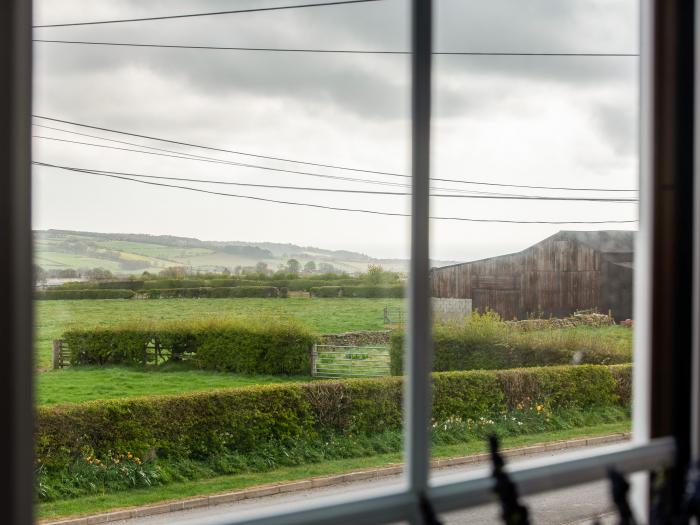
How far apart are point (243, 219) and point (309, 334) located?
4.38ft

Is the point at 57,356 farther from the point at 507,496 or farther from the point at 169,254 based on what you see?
the point at 507,496

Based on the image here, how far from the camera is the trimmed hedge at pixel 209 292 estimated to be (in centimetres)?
604

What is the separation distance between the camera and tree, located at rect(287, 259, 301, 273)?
6059mm

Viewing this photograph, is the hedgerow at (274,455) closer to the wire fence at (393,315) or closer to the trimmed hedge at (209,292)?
the wire fence at (393,315)

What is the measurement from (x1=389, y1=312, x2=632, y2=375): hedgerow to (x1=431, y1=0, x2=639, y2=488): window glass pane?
1 cm

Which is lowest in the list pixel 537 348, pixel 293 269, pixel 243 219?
pixel 537 348

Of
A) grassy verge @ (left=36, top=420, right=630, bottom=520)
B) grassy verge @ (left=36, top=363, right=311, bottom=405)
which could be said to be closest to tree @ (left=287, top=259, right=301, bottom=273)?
grassy verge @ (left=36, top=363, right=311, bottom=405)

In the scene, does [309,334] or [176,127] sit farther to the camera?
[309,334]

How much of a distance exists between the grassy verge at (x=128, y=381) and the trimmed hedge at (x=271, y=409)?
0.32 feet

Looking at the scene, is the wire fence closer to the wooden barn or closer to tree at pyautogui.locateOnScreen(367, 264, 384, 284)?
tree at pyautogui.locateOnScreen(367, 264, 384, 284)

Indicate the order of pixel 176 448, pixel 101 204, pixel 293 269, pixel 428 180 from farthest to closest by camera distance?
pixel 176 448, pixel 293 269, pixel 101 204, pixel 428 180

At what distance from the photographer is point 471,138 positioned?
593 cm

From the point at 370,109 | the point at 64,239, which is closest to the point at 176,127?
the point at 64,239

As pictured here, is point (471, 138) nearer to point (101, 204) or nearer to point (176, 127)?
point (176, 127)
